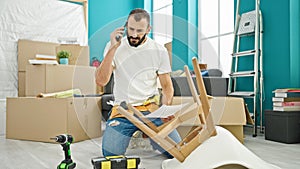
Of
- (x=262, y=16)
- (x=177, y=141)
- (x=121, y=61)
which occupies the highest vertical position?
(x=262, y=16)

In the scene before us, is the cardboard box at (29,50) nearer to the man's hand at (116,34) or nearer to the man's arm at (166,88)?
the man's arm at (166,88)

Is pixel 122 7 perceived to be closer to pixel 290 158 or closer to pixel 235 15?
pixel 235 15

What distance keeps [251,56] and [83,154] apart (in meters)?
1.89

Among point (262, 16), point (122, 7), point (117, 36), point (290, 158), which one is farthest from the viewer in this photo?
point (122, 7)

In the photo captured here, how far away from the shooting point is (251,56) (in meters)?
3.21

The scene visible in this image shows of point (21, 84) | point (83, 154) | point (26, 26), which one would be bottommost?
point (83, 154)

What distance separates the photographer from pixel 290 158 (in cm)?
192

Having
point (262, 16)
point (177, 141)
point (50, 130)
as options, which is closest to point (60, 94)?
point (50, 130)

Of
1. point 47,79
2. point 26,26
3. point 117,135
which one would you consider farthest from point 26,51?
point 117,135

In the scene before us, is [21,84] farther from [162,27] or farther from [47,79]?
[162,27]

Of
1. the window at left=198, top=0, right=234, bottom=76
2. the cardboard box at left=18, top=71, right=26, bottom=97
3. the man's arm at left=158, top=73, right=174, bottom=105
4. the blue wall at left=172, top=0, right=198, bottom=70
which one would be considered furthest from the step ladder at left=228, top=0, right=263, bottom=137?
the cardboard box at left=18, top=71, right=26, bottom=97

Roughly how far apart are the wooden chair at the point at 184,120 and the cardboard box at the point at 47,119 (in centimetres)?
94

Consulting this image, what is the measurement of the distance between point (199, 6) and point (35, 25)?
1.87 metres

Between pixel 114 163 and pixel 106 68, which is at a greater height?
pixel 106 68
